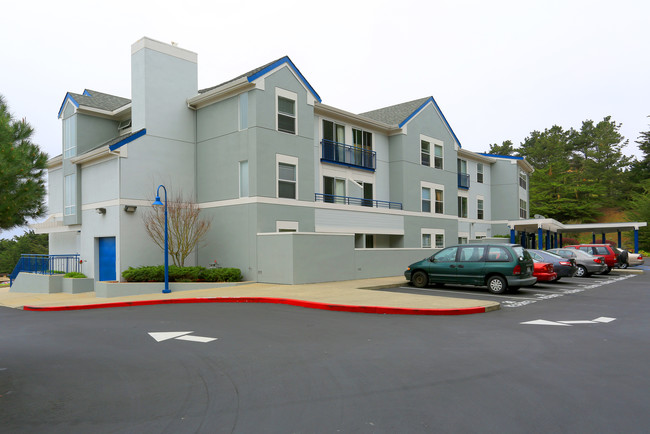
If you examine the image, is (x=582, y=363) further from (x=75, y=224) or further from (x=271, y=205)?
A: (x=75, y=224)

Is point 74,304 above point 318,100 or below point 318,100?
below

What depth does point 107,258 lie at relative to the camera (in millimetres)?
20578

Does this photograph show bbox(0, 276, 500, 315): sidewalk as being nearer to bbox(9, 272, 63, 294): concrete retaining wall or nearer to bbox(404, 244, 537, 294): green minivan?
bbox(404, 244, 537, 294): green minivan

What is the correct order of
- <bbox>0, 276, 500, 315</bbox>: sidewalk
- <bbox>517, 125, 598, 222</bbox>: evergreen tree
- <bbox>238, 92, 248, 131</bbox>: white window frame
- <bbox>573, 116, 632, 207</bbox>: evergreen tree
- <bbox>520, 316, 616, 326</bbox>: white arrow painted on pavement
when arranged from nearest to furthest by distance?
<bbox>520, 316, 616, 326</bbox>: white arrow painted on pavement → <bbox>0, 276, 500, 315</bbox>: sidewalk → <bbox>238, 92, 248, 131</bbox>: white window frame → <bbox>517, 125, 598, 222</bbox>: evergreen tree → <bbox>573, 116, 632, 207</bbox>: evergreen tree

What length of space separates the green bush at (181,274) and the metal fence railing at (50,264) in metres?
5.37

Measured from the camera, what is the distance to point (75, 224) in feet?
73.4

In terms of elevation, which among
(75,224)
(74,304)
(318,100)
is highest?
(318,100)

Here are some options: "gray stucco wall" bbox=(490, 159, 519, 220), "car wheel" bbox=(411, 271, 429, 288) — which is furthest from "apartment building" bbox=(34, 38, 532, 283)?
"gray stucco wall" bbox=(490, 159, 519, 220)

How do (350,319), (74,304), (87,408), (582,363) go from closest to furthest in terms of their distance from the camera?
(87,408), (582,363), (350,319), (74,304)

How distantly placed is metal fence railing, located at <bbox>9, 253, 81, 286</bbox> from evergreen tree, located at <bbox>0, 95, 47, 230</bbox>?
1540 centimetres

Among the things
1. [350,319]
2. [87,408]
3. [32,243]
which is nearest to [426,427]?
[87,408]

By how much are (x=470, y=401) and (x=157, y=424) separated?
3179 mm

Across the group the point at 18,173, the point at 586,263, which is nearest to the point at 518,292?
the point at 586,263

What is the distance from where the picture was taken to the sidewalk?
12.1 metres
